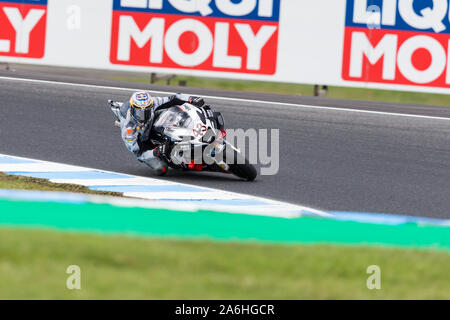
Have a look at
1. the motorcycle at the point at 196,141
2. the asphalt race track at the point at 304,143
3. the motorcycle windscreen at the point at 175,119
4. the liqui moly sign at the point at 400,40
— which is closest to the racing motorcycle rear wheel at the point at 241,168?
the motorcycle at the point at 196,141

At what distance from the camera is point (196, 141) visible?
11.5m

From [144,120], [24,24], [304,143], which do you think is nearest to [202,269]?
[144,120]

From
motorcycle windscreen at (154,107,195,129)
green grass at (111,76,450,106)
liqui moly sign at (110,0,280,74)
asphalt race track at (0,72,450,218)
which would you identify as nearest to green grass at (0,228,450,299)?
asphalt race track at (0,72,450,218)

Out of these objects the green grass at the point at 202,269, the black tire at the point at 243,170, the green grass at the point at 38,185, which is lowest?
the green grass at the point at 202,269

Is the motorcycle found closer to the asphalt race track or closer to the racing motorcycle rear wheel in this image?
the racing motorcycle rear wheel

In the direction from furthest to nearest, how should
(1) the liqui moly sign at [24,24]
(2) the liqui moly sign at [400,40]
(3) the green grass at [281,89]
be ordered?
(3) the green grass at [281,89]
(1) the liqui moly sign at [24,24]
(2) the liqui moly sign at [400,40]

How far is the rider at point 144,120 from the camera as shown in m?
11.7

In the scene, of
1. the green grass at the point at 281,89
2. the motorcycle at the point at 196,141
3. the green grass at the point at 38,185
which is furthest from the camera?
the green grass at the point at 281,89

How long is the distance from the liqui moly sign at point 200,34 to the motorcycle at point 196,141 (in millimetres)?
5115

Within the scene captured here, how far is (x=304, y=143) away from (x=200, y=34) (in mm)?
3618

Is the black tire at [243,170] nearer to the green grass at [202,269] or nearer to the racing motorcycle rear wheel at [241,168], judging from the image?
the racing motorcycle rear wheel at [241,168]

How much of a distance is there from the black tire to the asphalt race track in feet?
0.37

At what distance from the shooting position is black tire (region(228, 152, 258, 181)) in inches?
465
